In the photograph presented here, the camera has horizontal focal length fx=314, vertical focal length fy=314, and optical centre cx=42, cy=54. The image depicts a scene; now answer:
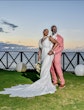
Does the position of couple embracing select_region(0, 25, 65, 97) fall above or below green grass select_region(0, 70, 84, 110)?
above

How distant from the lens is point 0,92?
8727 millimetres

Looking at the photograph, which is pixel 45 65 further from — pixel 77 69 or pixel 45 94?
pixel 77 69

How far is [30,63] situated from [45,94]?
27.8 ft

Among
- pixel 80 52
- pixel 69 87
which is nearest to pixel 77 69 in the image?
pixel 80 52

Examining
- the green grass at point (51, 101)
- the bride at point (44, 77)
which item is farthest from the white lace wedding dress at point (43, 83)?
the green grass at point (51, 101)

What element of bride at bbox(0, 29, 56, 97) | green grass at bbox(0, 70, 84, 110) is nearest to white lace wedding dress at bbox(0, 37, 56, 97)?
bride at bbox(0, 29, 56, 97)

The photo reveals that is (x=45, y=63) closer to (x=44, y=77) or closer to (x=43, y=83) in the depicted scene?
(x=44, y=77)

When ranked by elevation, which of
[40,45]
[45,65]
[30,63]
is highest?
[40,45]

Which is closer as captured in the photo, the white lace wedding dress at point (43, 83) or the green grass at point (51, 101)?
the green grass at point (51, 101)

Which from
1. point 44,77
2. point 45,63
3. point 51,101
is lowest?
point 51,101

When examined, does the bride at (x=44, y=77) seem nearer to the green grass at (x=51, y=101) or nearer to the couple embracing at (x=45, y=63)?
the couple embracing at (x=45, y=63)

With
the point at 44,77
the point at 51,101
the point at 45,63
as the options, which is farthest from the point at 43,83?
the point at 51,101

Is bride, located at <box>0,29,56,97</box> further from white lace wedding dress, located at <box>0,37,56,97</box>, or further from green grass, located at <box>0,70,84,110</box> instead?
green grass, located at <box>0,70,84,110</box>

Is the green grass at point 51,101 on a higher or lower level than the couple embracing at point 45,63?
lower
